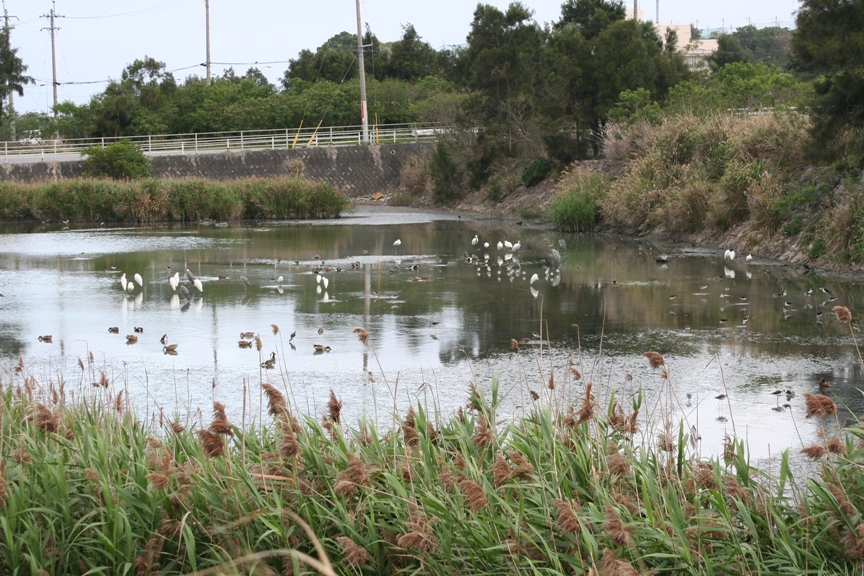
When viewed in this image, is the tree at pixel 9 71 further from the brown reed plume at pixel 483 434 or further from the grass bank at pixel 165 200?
the brown reed plume at pixel 483 434

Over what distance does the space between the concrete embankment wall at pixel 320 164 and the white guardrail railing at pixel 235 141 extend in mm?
1282

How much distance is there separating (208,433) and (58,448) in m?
1.51

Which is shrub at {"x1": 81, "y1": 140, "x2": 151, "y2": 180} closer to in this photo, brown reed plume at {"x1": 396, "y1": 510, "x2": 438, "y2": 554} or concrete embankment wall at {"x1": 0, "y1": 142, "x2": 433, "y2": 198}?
concrete embankment wall at {"x1": 0, "y1": 142, "x2": 433, "y2": 198}

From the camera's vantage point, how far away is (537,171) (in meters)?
36.9

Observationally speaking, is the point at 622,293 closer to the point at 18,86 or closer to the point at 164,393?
the point at 164,393

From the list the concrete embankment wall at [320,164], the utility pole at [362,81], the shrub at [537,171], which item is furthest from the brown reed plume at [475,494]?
the utility pole at [362,81]

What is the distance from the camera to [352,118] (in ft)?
202

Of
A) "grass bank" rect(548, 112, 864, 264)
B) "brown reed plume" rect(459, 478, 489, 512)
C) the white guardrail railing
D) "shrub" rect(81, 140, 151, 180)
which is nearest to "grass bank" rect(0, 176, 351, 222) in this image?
"shrub" rect(81, 140, 151, 180)

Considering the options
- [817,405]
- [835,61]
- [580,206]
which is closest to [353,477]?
[817,405]

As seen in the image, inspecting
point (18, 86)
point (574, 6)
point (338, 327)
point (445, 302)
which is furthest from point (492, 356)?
point (18, 86)

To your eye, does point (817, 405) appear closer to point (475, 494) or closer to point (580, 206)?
point (475, 494)

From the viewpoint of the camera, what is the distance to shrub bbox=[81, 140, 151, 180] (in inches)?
1788

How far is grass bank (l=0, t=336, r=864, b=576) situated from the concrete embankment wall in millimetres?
44926

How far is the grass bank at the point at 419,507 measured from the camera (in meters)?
4.43
